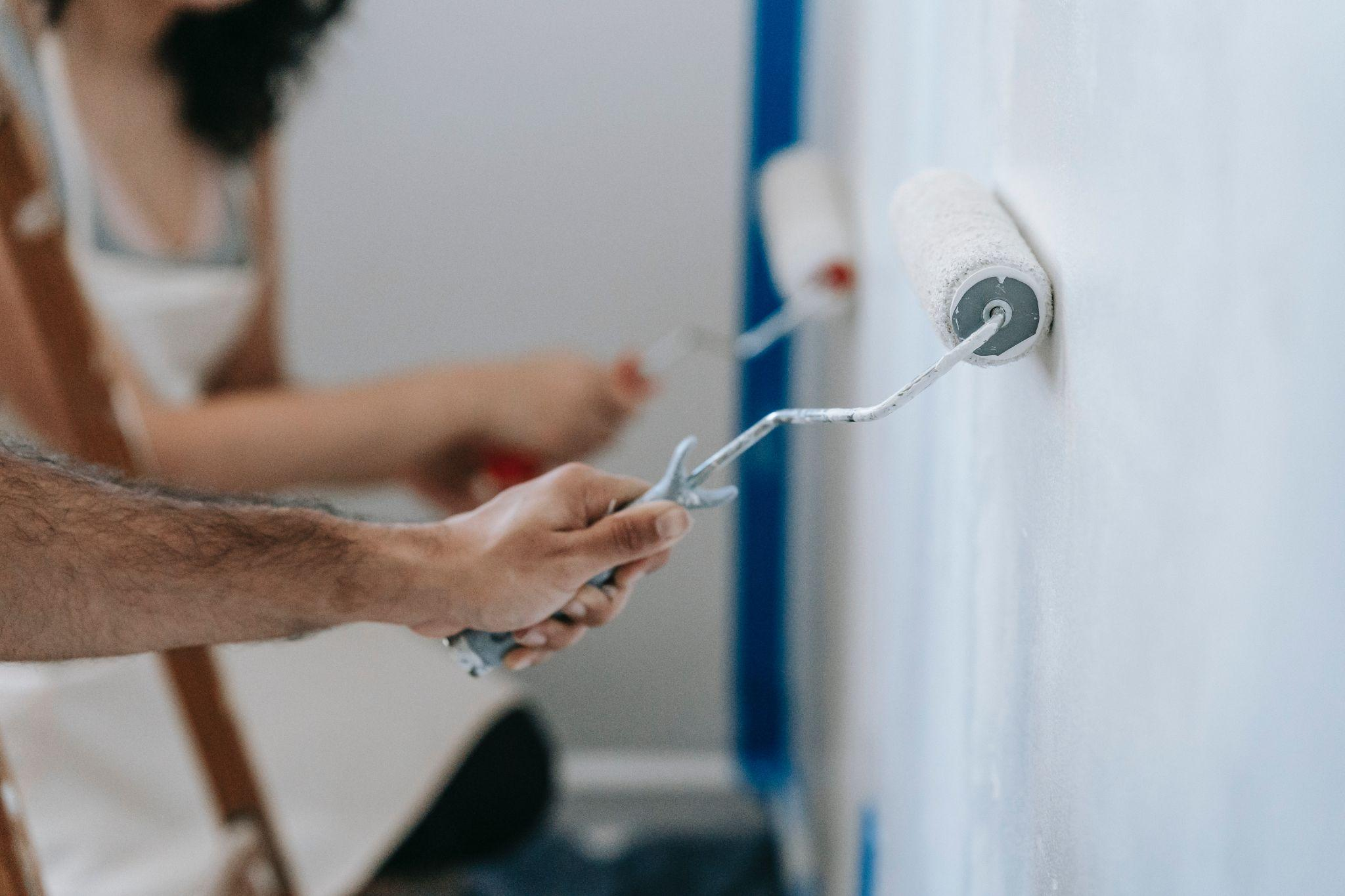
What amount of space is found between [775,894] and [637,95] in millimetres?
881

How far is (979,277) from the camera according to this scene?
38 centimetres

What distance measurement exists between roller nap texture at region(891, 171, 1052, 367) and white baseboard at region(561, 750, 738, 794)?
4.06 feet

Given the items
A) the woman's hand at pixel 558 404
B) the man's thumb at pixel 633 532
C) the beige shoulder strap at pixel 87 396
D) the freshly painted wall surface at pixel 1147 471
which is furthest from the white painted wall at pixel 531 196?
the man's thumb at pixel 633 532

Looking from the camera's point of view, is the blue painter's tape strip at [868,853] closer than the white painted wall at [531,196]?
Yes

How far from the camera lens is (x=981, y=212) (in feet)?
1.39

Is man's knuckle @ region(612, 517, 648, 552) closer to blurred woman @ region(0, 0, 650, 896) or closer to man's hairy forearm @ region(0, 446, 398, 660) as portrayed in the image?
man's hairy forearm @ region(0, 446, 398, 660)

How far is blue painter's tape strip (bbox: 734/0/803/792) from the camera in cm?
128

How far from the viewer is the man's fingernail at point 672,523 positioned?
483 mm

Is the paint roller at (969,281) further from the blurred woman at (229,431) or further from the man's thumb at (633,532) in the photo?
the blurred woman at (229,431)

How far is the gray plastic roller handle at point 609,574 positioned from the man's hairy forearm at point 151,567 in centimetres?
5

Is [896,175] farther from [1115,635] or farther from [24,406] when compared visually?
[24,406]

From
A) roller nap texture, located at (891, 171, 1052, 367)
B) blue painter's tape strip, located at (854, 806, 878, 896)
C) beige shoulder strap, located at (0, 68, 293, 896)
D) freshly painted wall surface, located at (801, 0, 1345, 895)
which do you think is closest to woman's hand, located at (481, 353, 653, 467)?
beige shoulder strap, located at (0, 68, 293, 896)

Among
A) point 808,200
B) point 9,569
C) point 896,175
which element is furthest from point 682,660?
point 9,569

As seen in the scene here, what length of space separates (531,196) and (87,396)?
61 centimetres
